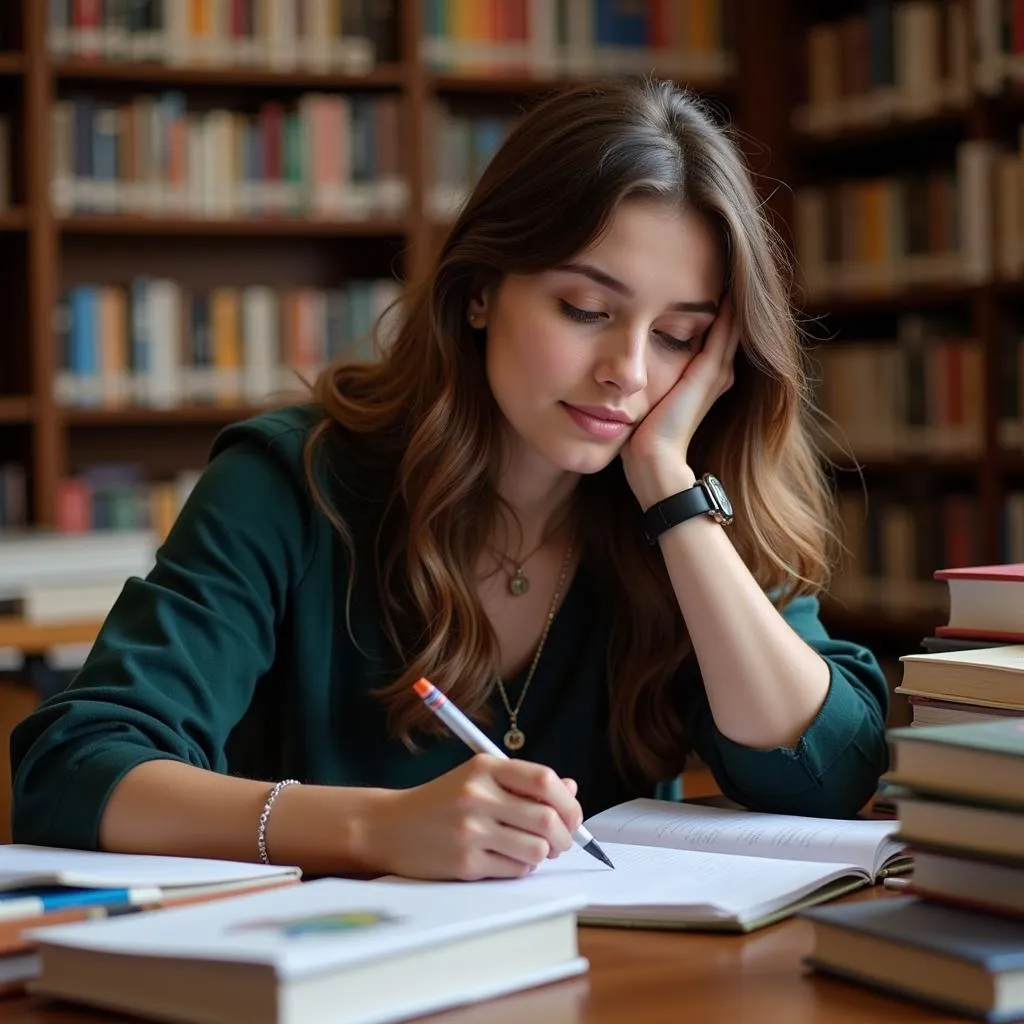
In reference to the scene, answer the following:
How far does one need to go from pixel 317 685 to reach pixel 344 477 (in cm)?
20

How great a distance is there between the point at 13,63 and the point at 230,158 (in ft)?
1.73

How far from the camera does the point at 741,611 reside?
1478 millimetres

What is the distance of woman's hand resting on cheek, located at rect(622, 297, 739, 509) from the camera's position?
5.09 ft

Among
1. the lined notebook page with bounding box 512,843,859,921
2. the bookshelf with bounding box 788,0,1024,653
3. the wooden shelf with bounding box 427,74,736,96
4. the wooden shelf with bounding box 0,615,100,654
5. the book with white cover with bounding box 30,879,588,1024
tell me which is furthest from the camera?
the wooden shelf with bounding box 427,74,736,96

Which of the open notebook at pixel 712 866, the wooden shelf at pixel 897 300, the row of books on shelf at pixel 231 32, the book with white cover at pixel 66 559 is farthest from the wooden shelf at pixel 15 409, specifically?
the open notebook at pixel 712 866

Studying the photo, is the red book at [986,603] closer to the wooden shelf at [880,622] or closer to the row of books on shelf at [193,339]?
the wooden shelf at [880,622]

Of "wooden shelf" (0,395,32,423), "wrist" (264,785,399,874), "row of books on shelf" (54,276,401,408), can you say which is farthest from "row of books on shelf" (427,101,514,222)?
"wrist" (264,785,399,874)

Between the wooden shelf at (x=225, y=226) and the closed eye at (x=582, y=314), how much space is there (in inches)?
103

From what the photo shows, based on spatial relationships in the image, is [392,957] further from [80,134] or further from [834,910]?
[80,134]

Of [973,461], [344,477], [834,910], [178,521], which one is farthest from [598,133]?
[973,461]

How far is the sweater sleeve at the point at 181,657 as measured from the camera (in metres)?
1.25

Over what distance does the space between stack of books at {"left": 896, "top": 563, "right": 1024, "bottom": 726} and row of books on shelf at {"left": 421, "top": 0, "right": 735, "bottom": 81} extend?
2985 millimetres

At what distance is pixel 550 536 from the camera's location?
1.71 meters

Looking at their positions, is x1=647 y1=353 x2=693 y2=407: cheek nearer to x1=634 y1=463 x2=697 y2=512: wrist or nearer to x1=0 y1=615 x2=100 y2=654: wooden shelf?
x1=634 y1=463 x2=697 y2=512: wrist
